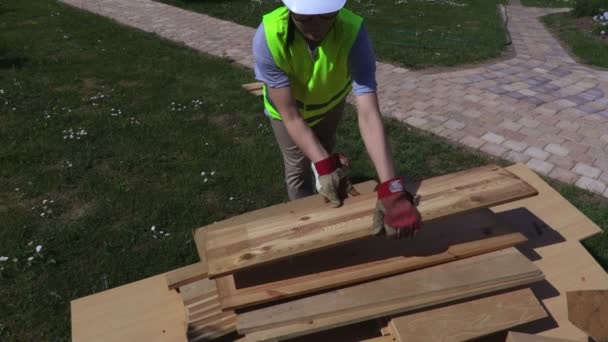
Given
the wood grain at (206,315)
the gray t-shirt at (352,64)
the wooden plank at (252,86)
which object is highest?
the gray t-shirt at (352,64)

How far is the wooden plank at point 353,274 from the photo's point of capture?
7.76 ft

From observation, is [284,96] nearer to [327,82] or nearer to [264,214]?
[327,82]

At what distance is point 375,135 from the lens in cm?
266

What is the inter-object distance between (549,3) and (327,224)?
1630cm

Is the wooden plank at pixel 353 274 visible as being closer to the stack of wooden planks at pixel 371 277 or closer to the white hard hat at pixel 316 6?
the stack of wooden planks at pixel 371 277

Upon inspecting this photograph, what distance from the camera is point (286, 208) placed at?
314 centimetres

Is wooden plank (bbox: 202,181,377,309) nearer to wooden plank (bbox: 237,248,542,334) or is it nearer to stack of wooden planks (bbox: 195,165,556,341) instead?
stack of wooden planks (bbox: 195,165,556,341)

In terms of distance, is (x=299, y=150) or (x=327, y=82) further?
(x=299, y=150)

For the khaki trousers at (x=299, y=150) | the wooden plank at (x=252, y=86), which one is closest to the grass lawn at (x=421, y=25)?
the wooden plank at (x=252, y=86)

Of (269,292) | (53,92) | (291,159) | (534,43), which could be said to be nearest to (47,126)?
(53,92)

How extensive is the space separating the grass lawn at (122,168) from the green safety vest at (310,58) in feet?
6.26

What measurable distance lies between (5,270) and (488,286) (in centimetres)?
363

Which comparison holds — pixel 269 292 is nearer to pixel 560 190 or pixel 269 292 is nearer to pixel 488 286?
pixel 488 286

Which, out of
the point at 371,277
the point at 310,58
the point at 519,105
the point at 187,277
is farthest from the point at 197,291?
the point at 519,105
